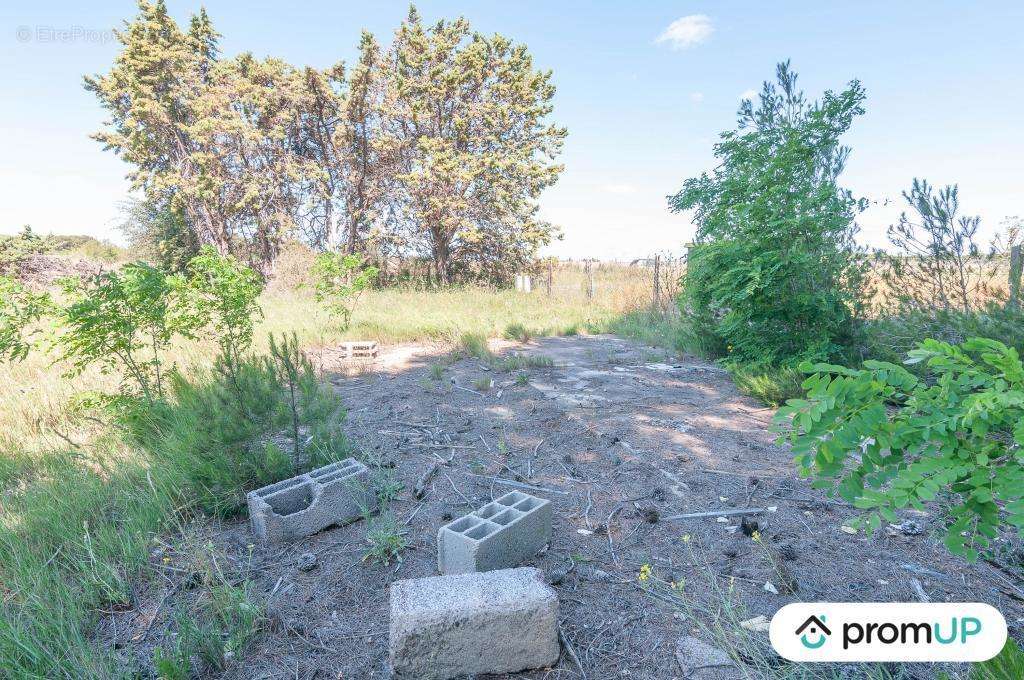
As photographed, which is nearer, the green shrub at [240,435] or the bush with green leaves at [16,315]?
the green shrub at [240,435]

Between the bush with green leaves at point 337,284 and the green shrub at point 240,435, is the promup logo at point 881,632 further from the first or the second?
the bush with green leaves at point 337,284

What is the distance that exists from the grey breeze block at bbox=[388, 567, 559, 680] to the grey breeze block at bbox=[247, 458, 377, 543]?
3.25 feet

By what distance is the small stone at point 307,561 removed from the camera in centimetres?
240

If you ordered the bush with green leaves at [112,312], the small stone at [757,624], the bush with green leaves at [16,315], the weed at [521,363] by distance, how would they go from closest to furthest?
the small stone at [757,624] → the bush with green leaves at [112,312] → the bush with green leaves at [16,315] → the weed at [521,363]

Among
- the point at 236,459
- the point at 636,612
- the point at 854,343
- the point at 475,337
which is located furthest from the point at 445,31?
the point at 636,612

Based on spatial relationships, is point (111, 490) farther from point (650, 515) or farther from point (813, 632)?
point (813, 632)

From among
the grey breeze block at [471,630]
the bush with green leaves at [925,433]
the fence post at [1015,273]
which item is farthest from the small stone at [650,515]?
the fence post at [1015,273]

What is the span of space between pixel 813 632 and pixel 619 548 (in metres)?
0.91

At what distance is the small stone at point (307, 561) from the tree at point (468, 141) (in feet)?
48.9

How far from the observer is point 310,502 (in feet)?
9.30

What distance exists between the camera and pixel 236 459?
116 inches

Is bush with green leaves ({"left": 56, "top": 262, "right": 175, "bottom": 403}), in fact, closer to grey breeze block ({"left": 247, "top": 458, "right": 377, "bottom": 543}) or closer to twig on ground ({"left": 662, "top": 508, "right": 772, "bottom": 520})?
grey breeze block ({"left": 247, "top": 458, "right": 377, "bottom": 543})

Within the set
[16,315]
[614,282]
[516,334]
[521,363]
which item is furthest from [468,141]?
[16,315]

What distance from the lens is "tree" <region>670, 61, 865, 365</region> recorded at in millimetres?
4777
